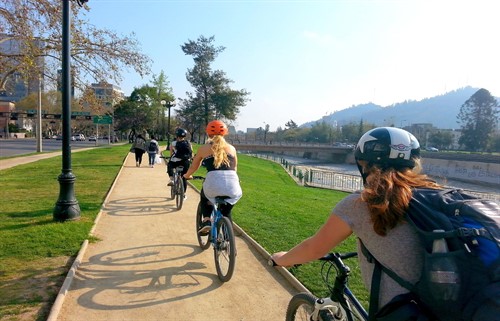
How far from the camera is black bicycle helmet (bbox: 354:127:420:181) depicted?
1.97 meters

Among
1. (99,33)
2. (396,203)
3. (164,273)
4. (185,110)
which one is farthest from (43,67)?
(185,110)

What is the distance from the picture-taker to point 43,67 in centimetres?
1286

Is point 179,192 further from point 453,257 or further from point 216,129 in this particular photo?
point 453,257

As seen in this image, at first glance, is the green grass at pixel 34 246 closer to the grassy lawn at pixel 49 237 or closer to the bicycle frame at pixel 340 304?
the grassy lawn at pixel 49 237

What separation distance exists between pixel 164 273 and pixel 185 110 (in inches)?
2182

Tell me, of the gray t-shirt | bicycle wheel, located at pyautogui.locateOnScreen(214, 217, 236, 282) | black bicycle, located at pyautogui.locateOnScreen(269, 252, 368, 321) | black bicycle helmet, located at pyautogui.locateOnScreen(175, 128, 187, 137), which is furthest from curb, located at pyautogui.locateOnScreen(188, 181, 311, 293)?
black bicycle helmet, located at pyautogui.locateOnScreen(175, 128, 187, 137)

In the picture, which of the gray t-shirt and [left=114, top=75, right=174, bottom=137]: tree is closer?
the gray t-shirt

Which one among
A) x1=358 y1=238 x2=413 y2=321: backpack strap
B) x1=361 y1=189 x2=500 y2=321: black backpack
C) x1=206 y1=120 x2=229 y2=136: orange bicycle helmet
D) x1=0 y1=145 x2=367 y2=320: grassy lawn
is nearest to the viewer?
x1=361 y1=189 x2=500 y2=321: black backpack

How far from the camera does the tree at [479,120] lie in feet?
257

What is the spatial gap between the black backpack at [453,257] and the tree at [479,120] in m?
89.4

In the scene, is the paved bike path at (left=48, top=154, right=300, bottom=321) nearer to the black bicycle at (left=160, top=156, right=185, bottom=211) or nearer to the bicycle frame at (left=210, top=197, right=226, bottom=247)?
the bicycle frame at (left=210, top=197, right=226, bottom=247)

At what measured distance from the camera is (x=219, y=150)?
4.82 m

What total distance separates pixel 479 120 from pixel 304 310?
90.2m

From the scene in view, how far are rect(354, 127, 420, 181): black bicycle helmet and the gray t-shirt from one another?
8.7 inches
